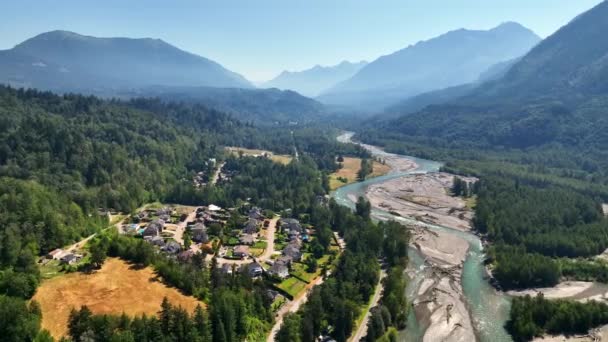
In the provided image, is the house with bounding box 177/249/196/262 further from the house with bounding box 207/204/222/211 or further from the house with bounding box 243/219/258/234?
the house with bounding box 207/204/222/211

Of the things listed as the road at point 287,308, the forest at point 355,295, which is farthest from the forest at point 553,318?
the road at point 287,308

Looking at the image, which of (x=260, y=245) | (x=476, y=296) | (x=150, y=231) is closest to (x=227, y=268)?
(x=260, y=245)

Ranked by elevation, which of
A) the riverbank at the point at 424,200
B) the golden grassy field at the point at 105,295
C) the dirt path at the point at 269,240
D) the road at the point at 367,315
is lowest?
the riverbank at the point at 424,200

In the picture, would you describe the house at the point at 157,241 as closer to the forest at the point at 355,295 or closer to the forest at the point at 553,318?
the forest at the point at 355,295

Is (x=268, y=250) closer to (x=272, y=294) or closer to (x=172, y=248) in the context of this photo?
(x=172, y=248)

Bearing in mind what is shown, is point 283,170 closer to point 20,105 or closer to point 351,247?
point 351,247
